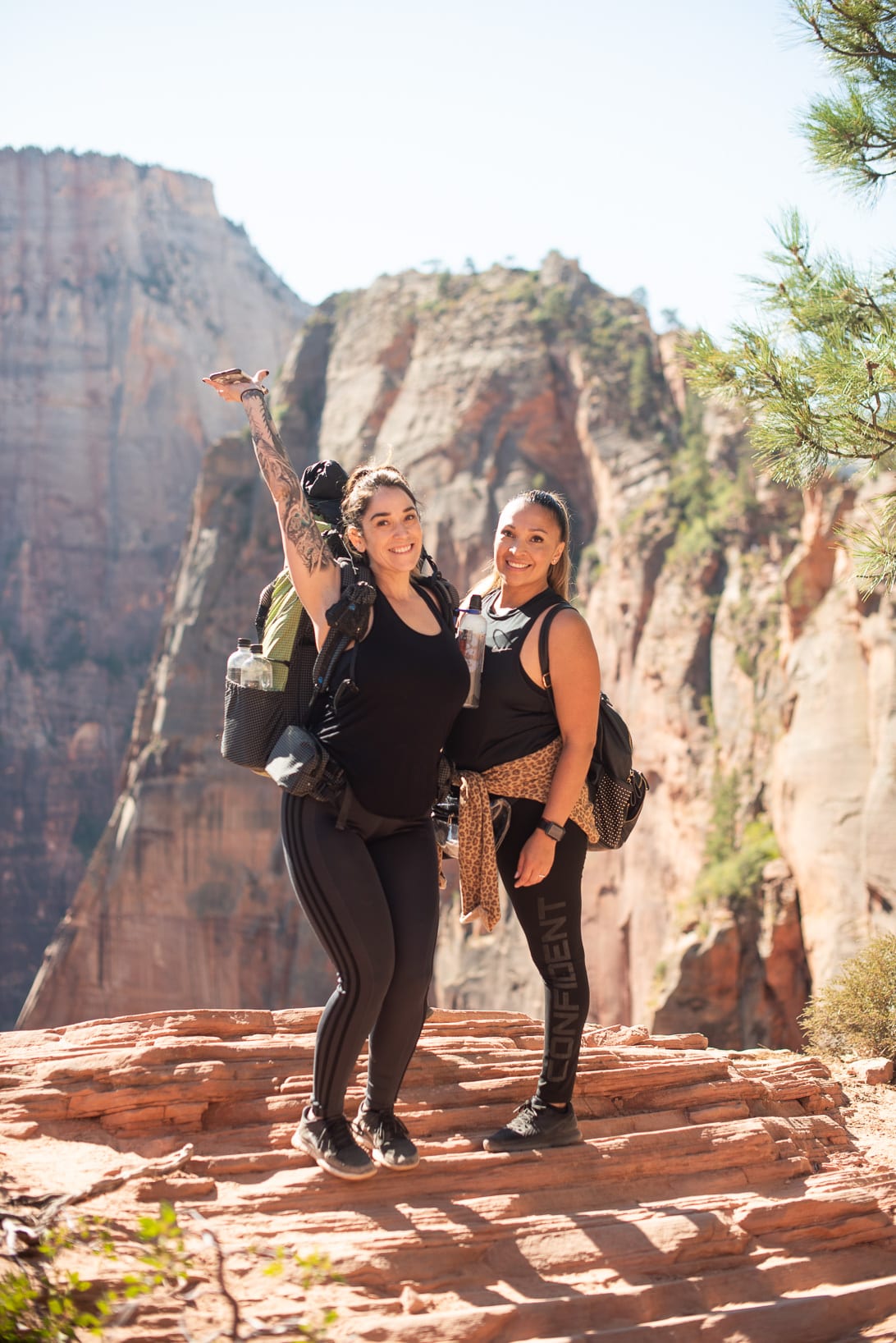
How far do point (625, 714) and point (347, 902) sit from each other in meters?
21.7

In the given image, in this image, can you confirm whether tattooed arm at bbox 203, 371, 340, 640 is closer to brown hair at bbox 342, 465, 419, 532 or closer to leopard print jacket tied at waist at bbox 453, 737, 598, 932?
brown hair at bbox 342, 465, 419, 532

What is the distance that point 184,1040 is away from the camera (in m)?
4.70

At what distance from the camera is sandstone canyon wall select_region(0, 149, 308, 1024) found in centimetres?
5581

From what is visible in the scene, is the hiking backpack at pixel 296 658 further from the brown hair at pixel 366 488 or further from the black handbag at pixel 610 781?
the black handbag at pixel 610 781

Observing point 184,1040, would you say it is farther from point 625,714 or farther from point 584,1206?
point 625,714

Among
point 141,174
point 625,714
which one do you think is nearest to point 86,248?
point 141,174

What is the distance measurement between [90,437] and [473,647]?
62.4 m

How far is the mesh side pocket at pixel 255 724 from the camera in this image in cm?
383

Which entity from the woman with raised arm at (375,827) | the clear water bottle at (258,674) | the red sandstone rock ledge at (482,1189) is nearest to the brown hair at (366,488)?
the woman with raised arm at (375,827)

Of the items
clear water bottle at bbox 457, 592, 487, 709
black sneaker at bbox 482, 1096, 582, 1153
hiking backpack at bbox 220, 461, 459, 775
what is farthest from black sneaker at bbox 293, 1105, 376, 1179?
clear water bottle at bbox 457, 592, 487, 709

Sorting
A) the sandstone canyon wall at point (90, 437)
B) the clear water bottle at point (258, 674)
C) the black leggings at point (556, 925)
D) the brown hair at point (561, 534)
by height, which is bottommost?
the black leggings at point (556, 925)

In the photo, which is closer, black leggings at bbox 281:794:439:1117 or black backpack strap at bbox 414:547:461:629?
black leggings at bbox 281:794:439:1117

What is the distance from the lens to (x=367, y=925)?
11.9ft

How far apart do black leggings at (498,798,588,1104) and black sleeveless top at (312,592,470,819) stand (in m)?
0.49
